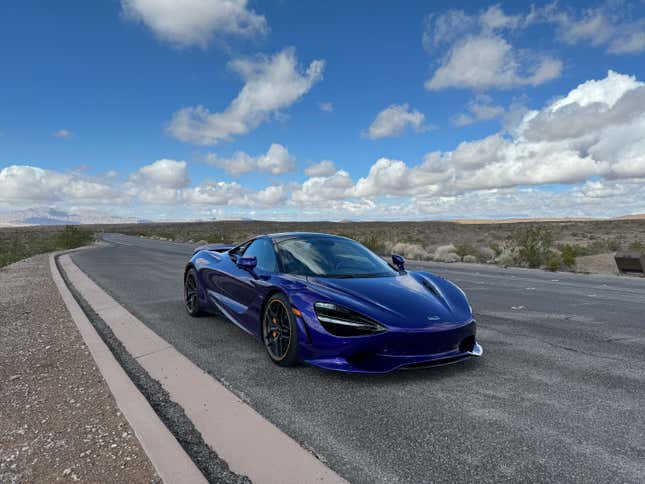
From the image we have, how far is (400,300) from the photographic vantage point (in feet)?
13.1

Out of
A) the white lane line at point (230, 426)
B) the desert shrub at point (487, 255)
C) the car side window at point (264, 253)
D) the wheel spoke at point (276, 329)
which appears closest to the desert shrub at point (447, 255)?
the desert shrub at point (487, 255)

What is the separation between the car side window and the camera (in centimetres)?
482

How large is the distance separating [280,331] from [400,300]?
45.7 inches

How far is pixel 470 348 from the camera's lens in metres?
4.07

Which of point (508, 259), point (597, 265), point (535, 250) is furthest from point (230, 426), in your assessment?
point (597, 265)

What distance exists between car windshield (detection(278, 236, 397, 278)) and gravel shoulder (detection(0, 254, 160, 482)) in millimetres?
2041

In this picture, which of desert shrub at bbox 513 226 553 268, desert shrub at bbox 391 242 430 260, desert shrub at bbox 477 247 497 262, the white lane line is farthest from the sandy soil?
the white lane line

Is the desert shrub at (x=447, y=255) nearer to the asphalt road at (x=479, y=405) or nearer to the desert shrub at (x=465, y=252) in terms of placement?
the desert shrub at (x=465, y=252)

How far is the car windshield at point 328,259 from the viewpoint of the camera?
4613 mm

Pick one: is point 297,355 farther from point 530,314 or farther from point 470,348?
point 530,314

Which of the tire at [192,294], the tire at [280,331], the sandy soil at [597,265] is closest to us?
the tire at [280,331]

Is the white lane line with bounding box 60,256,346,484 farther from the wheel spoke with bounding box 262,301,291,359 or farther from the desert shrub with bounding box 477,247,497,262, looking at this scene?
the desert shrub with bounding box 477,247,497,262

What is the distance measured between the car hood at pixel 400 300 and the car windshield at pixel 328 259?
0.29 m

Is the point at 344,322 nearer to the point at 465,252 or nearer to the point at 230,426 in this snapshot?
the point at 230,426
